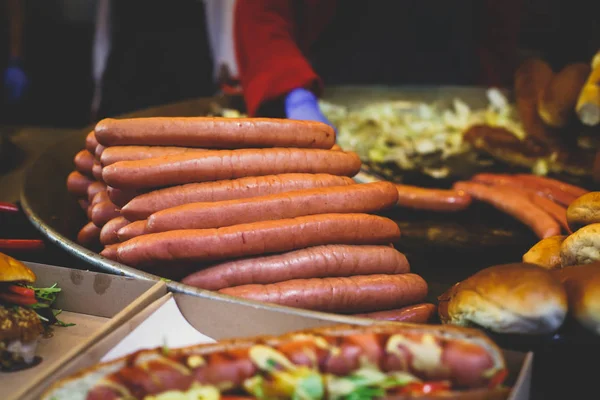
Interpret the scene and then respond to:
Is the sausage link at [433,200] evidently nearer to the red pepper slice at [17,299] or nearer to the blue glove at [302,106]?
the blue glove at [302,106]

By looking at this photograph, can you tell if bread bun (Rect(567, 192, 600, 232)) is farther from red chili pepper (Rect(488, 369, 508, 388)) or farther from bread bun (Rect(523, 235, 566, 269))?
red chili pepper (Rect(488, 369, 508, 388))

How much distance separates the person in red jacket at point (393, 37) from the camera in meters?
5.52

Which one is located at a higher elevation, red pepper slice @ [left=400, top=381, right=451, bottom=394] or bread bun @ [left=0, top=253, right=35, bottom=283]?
red pepper slice @ [left=400, top=381, right=451, bottom=394]

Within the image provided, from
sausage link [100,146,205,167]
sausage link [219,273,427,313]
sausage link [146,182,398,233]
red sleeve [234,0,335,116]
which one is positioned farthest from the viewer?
red sleeve [234,0,335,116]

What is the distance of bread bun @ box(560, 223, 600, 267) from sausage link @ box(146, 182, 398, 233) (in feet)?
2.99

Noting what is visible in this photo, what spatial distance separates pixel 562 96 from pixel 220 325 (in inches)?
167

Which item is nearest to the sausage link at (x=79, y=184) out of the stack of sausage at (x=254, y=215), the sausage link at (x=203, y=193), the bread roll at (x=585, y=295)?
the stack of sausage at (x=254, y=215)

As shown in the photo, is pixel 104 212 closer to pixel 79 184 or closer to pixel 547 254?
pixel 79 184

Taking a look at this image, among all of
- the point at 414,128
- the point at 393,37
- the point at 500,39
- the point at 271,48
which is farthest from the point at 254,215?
the point at 500,39

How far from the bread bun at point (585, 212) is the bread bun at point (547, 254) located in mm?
120

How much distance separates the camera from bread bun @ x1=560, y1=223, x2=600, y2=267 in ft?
7.93

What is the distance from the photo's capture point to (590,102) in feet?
15.3

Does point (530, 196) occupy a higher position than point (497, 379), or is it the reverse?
point (530, 196)

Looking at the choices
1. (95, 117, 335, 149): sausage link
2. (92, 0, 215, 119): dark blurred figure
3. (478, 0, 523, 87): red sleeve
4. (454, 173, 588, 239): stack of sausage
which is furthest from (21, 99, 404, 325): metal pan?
(478, 0, 523, 87): red sleeve
